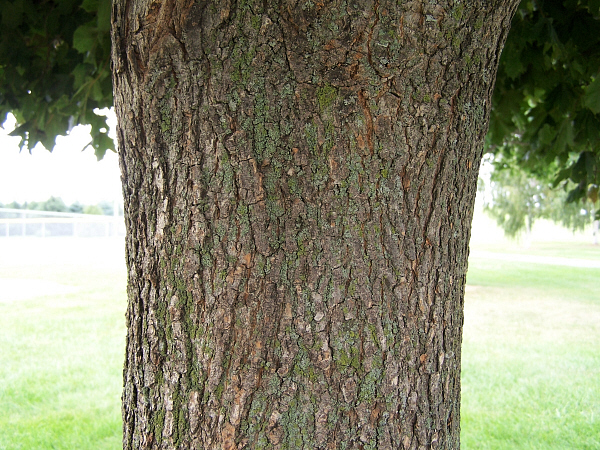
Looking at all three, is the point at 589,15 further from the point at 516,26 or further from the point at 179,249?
the point at 179,249

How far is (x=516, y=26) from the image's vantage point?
8.78ft

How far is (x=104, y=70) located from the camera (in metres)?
2.79

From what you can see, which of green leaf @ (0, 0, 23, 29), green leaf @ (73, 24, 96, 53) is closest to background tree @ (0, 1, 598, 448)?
green leaf @ (73, 24, 96, 53)

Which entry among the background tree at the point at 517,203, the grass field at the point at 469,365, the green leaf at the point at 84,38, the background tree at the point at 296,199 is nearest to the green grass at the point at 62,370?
the grass field at the point at 469,365

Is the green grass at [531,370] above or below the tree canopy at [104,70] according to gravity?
below

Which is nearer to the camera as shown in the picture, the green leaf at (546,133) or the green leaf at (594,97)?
the green leaf at (594,97)

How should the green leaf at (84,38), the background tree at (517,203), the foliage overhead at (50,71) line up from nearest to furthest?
the green leaf at (84,38) → the foliage overhead at (50,71) → the background tree at (517,203)

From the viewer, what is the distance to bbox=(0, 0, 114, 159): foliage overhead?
2723mm

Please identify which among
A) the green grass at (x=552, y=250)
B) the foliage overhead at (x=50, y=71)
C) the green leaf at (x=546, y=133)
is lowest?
the green grass at (x=552, y=250)

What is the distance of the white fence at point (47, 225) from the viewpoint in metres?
21.5

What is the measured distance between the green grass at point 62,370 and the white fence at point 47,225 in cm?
1216

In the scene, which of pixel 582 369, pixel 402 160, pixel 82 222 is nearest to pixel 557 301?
pixel 582 369

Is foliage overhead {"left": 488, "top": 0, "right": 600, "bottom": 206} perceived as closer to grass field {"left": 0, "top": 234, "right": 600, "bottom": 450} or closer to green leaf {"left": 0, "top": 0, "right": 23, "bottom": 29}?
grass field {"left": 0, "top": 234, "right": 600, "bottom": 450}

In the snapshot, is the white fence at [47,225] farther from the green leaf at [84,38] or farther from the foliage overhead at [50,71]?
the green leaf at [84,38]
